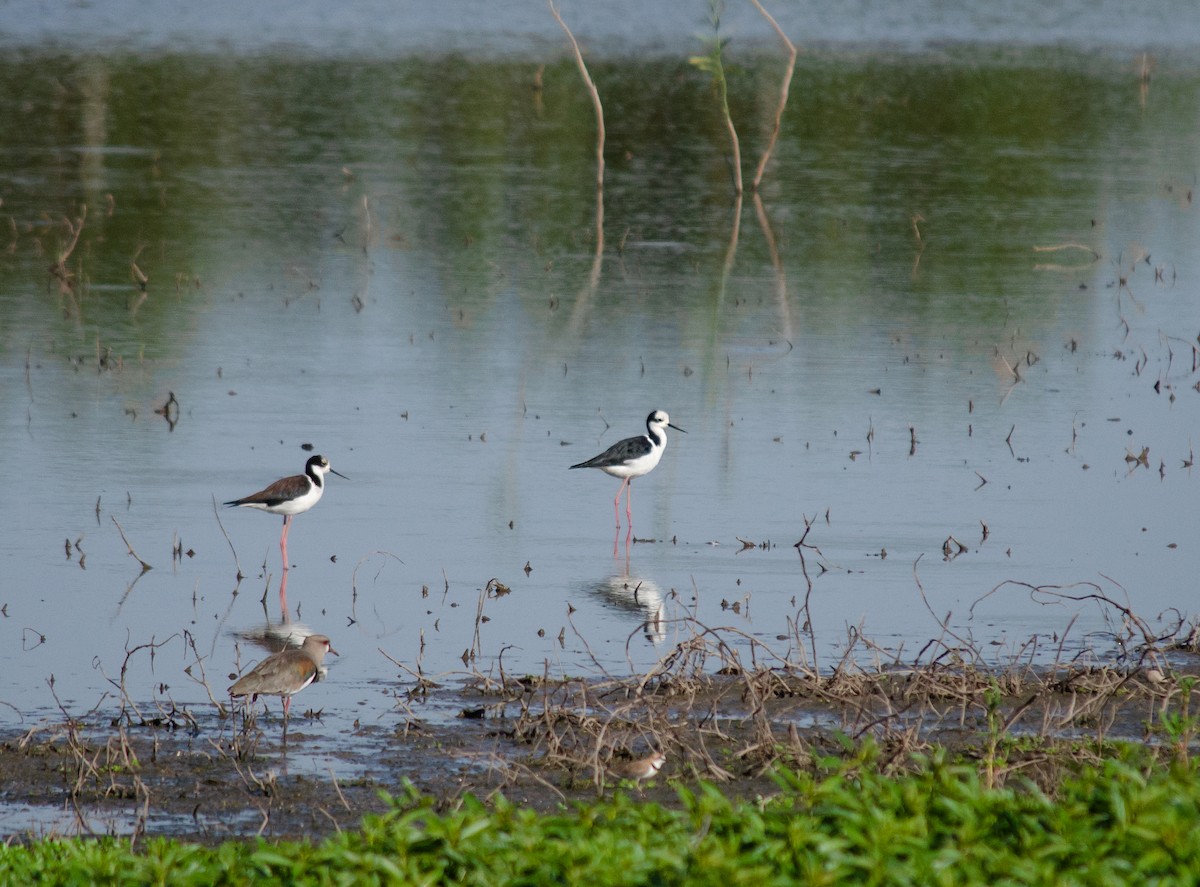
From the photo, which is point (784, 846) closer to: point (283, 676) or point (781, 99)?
point (283, 676)

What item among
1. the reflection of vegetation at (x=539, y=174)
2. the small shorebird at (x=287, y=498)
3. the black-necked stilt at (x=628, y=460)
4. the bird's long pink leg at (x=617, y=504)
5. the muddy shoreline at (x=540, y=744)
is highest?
the reflection of vegetation at (x=539, y=174)

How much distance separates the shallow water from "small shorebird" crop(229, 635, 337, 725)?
25cm

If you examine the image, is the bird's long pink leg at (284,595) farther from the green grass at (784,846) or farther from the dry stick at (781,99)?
the dry stick at (781,99)

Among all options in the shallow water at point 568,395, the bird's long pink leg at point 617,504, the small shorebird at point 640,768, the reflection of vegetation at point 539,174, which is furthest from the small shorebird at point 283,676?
the reflection of vegetation at point 539,174

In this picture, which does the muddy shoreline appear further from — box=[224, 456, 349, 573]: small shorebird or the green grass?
box=[224, 456, 349, 573]: small shorebird

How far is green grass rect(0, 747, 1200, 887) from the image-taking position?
5430 millimetres

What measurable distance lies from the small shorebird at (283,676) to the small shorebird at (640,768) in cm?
163

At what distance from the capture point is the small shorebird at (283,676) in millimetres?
9258

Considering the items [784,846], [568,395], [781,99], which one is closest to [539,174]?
[781,99]

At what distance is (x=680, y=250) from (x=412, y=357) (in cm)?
736

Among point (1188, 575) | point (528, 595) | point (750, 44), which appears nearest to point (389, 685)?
point (528, 595)

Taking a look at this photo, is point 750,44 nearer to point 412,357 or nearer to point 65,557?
point 412,357

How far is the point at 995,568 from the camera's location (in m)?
12.6

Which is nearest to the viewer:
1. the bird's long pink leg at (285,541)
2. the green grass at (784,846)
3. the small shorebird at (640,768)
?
the green grass at (784,846)
